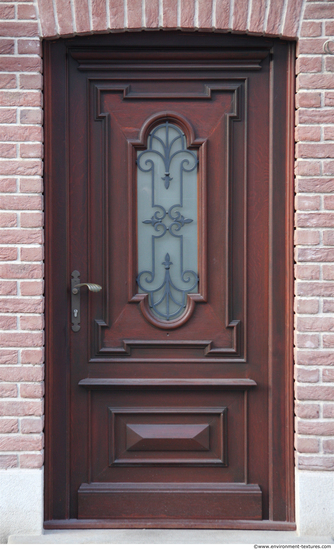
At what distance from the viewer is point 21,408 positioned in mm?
2432

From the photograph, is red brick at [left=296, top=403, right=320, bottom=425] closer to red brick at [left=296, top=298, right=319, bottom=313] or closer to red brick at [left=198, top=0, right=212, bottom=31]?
red brick at [left=296, top=298, right=319, bottom=313]

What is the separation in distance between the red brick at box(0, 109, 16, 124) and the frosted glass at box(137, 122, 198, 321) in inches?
27.0

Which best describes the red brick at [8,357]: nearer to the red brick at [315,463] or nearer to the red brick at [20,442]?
the red brick at [20,442]

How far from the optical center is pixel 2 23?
238 cm

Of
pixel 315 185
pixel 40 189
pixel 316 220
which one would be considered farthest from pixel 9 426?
pixel 315 185

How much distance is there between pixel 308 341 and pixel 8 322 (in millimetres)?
1595

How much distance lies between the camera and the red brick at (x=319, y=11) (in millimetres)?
2357

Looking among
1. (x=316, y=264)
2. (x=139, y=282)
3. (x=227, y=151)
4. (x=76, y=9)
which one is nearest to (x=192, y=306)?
(x=139, y=282)

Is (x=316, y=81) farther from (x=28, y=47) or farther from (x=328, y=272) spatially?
(x=28, y=47)

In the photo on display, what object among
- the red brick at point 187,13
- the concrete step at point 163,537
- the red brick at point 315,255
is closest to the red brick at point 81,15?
the red brick at point 187,13

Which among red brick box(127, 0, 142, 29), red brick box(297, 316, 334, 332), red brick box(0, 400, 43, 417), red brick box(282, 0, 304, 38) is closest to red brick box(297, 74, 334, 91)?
red brick box(282, 0, 304, 38)

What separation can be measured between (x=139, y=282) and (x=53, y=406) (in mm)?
841

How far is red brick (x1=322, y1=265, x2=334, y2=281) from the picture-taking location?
2.40 meters

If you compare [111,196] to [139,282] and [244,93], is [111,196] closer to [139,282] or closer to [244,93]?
[139,282]
